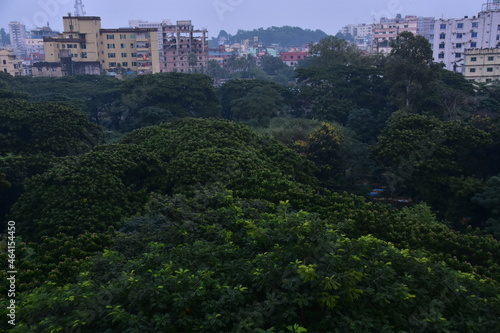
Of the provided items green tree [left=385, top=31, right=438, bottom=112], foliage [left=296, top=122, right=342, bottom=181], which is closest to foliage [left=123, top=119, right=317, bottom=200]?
foliage [left=296, top=122, right=342, bottom=181]

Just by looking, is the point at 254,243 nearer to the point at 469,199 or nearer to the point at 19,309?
the point at 19,309

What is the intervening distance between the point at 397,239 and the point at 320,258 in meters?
4.91

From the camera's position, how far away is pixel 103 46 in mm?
64688

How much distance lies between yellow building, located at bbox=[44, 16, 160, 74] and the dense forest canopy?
32836mm

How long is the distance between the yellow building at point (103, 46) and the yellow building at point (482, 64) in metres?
40.3

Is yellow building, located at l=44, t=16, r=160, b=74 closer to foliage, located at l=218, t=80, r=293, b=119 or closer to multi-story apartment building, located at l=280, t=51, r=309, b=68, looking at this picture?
foliage, located at l=218, t=80, r=293, b=119

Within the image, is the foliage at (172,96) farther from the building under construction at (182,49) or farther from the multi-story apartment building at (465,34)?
the building under construction at (182,49)

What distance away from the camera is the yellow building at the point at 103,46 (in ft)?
205

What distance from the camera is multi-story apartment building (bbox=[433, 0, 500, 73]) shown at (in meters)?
61.2

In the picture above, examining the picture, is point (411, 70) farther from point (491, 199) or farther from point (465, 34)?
point (465, 34)

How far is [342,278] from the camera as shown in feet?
22.5

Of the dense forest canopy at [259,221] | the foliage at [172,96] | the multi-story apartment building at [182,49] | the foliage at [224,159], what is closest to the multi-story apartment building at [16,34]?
the multi-story apartment building at [182,49]

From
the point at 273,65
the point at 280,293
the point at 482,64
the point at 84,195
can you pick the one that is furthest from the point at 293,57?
Result: the point at 280,293

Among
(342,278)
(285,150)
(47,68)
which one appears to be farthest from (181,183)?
(47,68)
